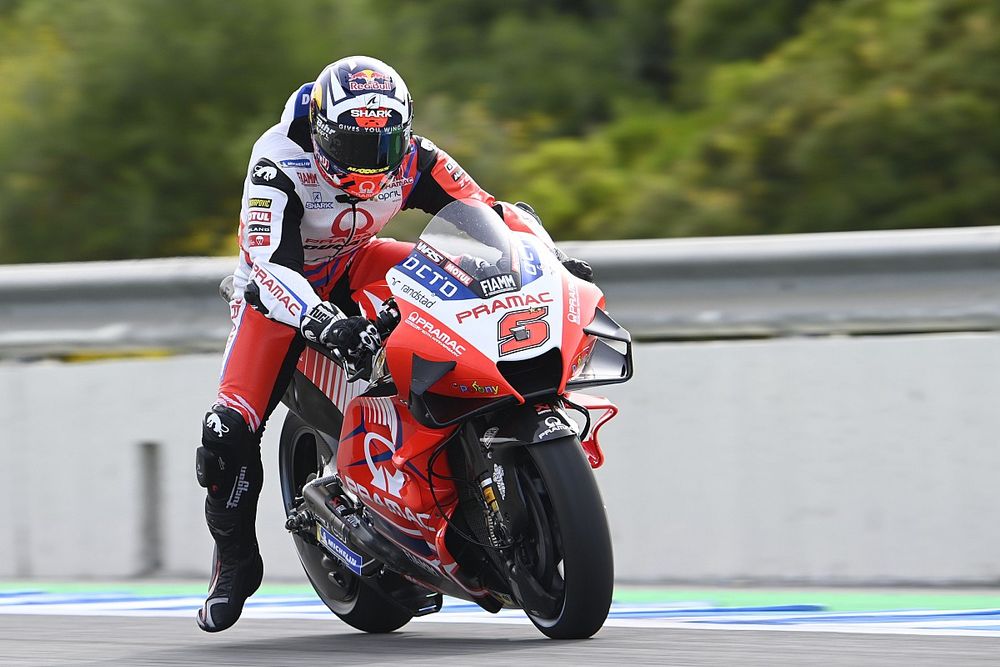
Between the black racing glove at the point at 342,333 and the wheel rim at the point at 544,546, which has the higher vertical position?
the black racing glove at the point at 342,333

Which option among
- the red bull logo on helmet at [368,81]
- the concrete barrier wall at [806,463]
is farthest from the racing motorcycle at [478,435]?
the concrete barrier wall at [806,463]

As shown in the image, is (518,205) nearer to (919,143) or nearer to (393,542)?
(393,542)

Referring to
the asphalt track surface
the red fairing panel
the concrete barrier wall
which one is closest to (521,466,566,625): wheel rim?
the asphalt track surface

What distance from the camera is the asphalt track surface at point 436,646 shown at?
420cm

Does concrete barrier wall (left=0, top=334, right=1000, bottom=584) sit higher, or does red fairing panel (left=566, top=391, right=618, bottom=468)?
red fairing panel (left=566, top=391, right=618, bottom=468)

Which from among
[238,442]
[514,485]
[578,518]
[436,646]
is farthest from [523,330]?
[238,442]

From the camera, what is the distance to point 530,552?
174 inches

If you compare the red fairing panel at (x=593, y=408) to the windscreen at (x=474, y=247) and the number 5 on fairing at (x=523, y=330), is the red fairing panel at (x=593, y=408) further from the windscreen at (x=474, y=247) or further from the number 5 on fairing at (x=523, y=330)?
the windscreen at (x=474, y=247)

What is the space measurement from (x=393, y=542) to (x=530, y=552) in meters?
0.56

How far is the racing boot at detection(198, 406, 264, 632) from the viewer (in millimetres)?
5285

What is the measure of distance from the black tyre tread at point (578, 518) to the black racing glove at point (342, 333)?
62 cm

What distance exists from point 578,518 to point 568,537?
2.5 inches

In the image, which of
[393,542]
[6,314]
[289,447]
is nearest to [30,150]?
[6,314]

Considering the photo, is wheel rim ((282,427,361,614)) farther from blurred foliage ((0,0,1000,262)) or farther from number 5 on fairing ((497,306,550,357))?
blurred foliage ((0,0,1000,262))
